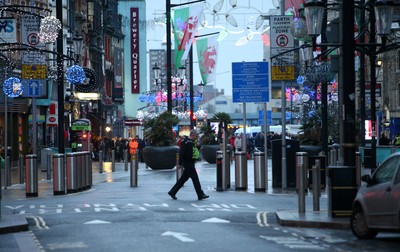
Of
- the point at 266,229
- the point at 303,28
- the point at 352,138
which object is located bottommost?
the point at 266,229

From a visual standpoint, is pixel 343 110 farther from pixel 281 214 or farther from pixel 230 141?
pixel 230 141

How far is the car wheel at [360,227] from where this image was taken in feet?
59.5

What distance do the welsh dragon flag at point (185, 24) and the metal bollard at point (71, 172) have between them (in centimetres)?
2109

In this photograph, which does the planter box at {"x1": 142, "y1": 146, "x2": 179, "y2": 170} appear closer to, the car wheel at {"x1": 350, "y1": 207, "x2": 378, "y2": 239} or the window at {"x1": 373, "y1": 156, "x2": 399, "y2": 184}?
the car wheel at {"x1": 350, "y1": 207, "x2": 378, "y2": 239}

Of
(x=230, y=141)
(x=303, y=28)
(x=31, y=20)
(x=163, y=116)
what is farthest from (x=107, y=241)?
(x=230, y=141)

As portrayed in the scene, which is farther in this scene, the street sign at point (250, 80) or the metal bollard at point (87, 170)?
the street sign at point (250, 80)

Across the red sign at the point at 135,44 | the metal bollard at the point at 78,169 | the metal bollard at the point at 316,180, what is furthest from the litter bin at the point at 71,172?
the red sign at the point at 135,44

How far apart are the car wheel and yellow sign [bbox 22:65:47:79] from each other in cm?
1888

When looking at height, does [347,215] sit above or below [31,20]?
below

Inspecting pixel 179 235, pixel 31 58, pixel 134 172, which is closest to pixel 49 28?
pixel 31 58

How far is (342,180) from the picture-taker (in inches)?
837

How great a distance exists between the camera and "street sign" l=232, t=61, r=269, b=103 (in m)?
36.0

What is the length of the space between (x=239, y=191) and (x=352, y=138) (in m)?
11.2

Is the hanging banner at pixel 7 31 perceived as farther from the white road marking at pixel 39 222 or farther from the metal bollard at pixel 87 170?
the white road marking at pixel 39 222
